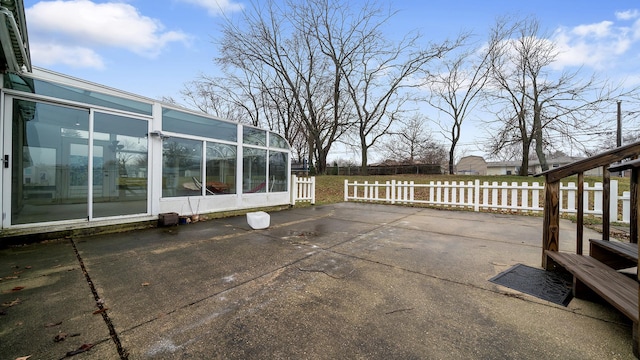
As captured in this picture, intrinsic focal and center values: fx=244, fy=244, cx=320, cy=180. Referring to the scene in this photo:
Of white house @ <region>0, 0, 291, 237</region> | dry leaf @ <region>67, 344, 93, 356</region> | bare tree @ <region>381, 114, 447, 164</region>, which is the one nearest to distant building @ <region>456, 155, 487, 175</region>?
bare tree @ <region>381, 114, 447, 164</region>

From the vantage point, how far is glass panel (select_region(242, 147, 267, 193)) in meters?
6.85

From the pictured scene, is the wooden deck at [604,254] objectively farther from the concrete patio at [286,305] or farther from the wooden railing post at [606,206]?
the concrete patio at [286,305]

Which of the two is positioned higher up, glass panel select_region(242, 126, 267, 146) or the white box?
glass panel select_region(242, 126, 267, 146)

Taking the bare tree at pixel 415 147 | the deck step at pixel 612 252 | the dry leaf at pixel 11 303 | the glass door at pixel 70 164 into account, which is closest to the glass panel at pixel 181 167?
the glass door at pixel 70 164

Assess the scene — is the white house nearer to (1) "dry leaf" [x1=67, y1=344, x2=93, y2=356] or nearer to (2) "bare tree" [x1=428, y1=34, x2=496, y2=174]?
(1) "dry leaf" [x1=67, y1=344, x2=93, y2=356]

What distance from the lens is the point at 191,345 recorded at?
4.98 ft

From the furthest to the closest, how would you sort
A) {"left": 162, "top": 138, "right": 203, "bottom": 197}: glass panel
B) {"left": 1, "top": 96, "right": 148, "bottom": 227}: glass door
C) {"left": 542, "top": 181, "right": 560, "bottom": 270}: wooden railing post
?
1. {"left": 162, "top": 138, "right": 203, "bottom": 197}: glass panel
2. {"left": 1, "top": 96, "right": 148, "bottom": 227}: glass door
3. {"left": 542, "top": 181, "right": 560, "bottom": 270}: wooden railing post

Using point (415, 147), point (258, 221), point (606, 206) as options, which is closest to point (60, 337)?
point (258, 221)

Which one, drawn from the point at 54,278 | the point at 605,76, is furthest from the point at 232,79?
the point at 605,76

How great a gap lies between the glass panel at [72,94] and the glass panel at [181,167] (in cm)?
83

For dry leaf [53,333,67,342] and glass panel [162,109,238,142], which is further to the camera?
glass panel [162,109,238,142]

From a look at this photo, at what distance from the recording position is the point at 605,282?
5.94 ft

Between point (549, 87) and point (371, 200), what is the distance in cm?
1274

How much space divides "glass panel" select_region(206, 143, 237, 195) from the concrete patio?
8.08 feet
